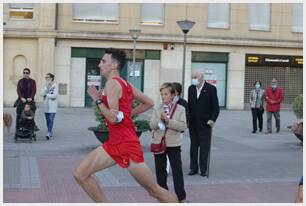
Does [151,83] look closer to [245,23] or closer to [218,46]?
[218,46]

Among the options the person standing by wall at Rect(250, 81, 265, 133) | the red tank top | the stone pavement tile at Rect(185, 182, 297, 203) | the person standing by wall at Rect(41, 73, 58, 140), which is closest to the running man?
the red tank top

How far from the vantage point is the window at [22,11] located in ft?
94.5

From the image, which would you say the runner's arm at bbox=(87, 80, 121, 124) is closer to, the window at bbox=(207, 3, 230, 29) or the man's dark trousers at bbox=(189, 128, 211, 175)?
the man's dark trousers at bbox=(189, 128, 211, 175)

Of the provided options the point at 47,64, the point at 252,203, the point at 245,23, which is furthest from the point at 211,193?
the point at 245,23

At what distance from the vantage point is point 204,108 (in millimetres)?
8984

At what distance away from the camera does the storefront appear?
3150 cm

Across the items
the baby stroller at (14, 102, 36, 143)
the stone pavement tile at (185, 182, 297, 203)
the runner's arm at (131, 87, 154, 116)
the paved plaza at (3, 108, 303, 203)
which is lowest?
the paved plaza at (3, 108, 303, 203)

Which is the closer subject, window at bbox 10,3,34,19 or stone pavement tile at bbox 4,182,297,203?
stone pavement tile at bbox 4,182,297,203

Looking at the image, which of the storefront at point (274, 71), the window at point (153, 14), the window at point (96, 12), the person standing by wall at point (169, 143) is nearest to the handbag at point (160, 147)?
the person standing by wall at point (169, 143)

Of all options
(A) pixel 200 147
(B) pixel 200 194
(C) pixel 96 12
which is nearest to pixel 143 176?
(B) pixel 200 194

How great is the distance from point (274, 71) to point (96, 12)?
10071mm

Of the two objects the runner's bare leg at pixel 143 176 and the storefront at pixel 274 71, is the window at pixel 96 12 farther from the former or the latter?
Answer: the runner's bare leg at pixel 143 176

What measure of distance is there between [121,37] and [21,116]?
15880 millimetres

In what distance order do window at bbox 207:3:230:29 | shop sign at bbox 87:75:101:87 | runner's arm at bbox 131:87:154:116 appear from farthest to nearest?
window at bbox 207:3:230:29, shop sign at bbox 87:75:101:87, runner's arm at bbox 131:87:154:116
